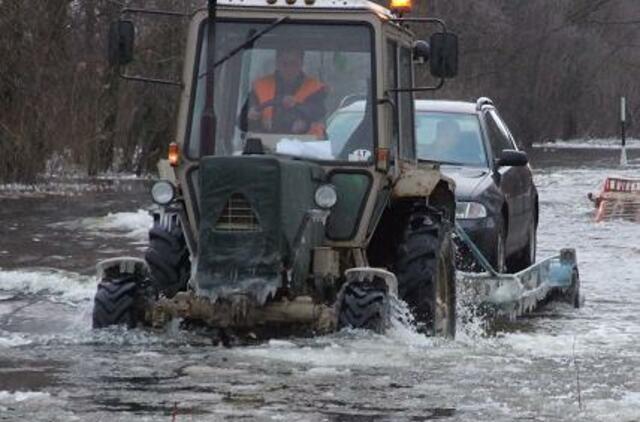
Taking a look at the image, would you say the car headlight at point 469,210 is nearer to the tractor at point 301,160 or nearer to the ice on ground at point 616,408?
the tractor at point 301,160

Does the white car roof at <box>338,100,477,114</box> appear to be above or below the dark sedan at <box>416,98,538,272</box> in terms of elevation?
above

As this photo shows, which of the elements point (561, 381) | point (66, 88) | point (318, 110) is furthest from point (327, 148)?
point (66, 88)

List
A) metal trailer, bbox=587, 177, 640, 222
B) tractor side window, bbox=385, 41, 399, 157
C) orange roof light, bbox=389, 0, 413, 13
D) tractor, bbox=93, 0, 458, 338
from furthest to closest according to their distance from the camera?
metal trailer, bbox=587, 177, 640, 222 < orange roof light, bbox=389, 0, 413, 13 < tractor side window, bbox=385, 41, 399, 157 < tractor, bbox=93, 0, 458, 338

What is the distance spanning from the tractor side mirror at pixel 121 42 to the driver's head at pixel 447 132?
200 inches

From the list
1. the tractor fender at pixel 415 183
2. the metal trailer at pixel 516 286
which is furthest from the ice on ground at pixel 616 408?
the metal trailer at pixel 516 286

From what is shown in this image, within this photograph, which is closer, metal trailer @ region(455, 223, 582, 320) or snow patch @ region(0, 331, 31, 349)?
snow patch @ region(0, 331, 31, 349)

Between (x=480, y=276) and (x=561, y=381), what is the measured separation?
10.8 ft

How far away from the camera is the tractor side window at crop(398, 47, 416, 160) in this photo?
10.2 metres

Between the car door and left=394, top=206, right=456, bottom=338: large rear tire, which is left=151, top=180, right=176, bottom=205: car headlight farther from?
the car door

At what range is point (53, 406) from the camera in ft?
23.4

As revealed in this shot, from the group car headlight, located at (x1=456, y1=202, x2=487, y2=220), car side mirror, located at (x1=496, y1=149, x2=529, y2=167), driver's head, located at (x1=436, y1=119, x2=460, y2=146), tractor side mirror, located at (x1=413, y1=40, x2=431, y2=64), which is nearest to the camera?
tractor side mirror, located at (x1=413, y1=40, x2=431, y2=64)

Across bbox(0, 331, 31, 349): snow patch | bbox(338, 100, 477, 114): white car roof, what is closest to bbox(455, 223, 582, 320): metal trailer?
bbox(338, 100, 477, 114): white car roof

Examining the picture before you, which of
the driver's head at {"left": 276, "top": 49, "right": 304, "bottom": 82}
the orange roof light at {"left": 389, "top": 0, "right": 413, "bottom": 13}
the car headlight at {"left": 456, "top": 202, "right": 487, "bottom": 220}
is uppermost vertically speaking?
the orange roof light at {"left": 389, "top": 0, "right": 413, "bottom": 13}

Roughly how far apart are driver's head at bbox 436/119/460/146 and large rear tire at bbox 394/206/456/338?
12.0 ft
